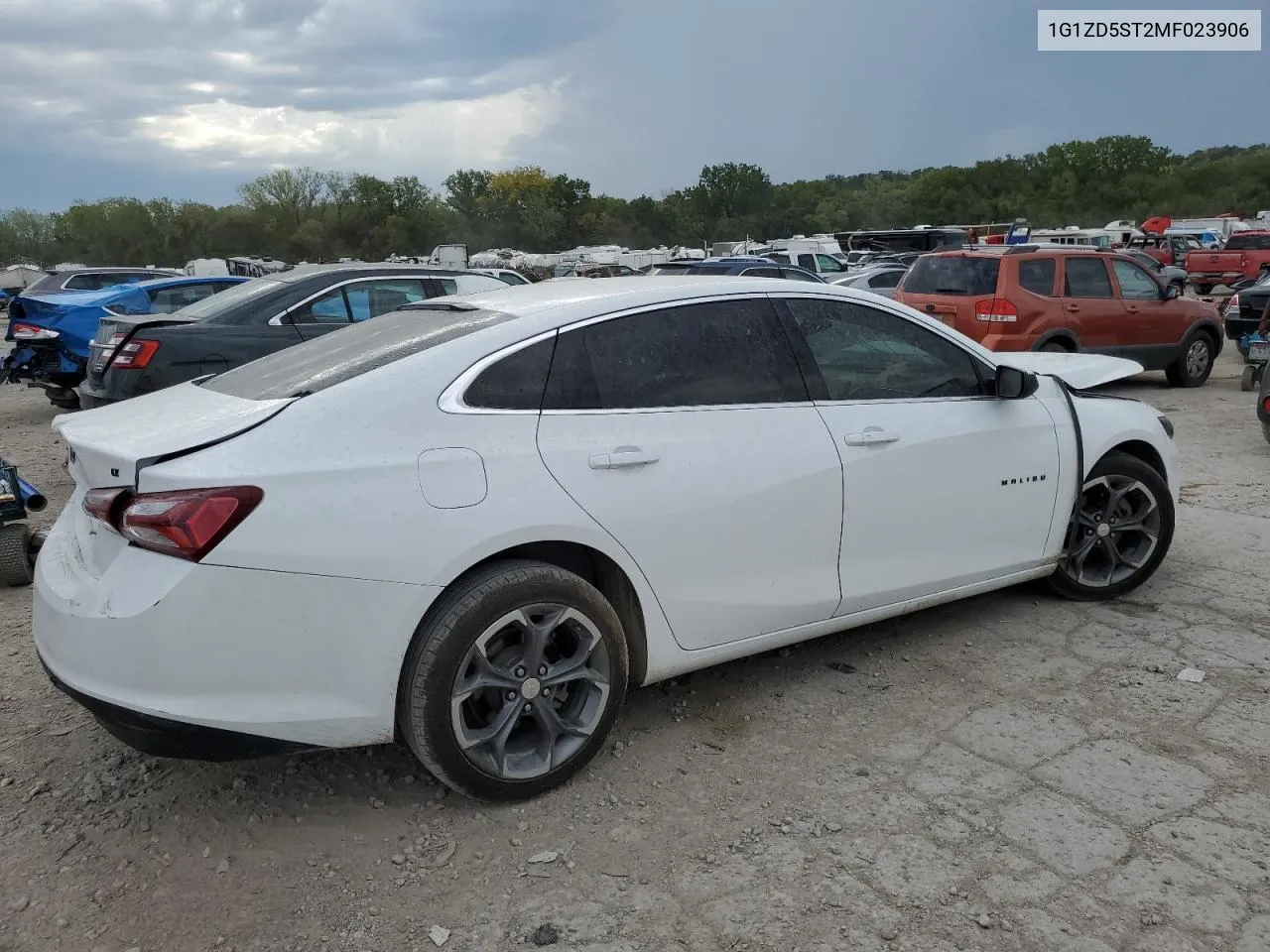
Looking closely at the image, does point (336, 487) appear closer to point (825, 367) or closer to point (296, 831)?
point (296, 831)

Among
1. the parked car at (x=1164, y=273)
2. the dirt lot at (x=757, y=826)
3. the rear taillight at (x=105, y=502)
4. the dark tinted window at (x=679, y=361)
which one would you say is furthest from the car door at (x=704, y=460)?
the parked car at (x=1164, y=273)

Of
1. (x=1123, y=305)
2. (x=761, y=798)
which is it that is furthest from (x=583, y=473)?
(x=1123, y=305)

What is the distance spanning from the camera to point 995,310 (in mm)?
10070

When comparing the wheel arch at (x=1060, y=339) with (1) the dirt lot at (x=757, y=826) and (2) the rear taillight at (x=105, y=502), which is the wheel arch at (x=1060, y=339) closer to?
(1) the dirt lot at (x=757, y=826)

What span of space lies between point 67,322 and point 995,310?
392 inches

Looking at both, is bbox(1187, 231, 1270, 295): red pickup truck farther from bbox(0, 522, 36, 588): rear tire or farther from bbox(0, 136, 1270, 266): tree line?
bbox(0, 136, 1270, 266): tree line

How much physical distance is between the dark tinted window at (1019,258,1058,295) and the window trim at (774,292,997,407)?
6.81 meters

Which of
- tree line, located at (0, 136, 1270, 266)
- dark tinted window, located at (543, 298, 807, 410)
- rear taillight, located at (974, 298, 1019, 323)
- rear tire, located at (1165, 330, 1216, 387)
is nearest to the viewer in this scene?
dark tinted window, located at (543, 298, 807, 410)

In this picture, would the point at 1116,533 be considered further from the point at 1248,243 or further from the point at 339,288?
the point at 1248,243

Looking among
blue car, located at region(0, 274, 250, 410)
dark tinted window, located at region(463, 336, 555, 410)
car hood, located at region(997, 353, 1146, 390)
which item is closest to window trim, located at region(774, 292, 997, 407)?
car hood, located at region(997, 353, 1146, 390)

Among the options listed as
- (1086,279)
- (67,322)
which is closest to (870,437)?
(1086,279)

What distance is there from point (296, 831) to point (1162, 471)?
4140mm

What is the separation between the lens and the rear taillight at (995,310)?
10.0 m

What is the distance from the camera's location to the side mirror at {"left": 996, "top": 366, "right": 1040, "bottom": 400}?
4004mm
